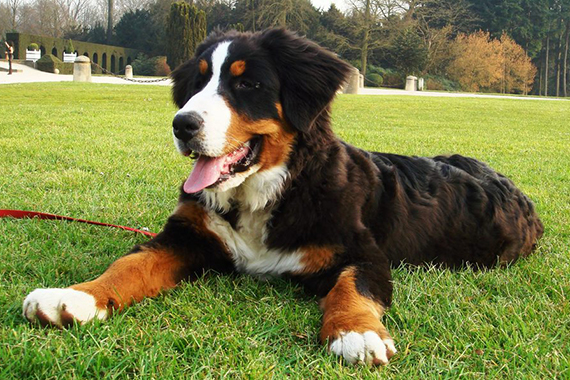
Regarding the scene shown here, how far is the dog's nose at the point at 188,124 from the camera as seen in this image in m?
2.93

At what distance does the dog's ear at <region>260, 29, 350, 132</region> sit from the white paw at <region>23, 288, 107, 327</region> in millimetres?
1633

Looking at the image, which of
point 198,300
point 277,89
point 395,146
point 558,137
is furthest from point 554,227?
point 558,137

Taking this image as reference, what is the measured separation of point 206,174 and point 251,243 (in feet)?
1.84

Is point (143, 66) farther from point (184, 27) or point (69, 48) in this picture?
point (184, 27)

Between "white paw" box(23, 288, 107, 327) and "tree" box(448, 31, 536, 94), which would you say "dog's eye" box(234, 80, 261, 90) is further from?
"tree" box(448, 31, 536, 94)

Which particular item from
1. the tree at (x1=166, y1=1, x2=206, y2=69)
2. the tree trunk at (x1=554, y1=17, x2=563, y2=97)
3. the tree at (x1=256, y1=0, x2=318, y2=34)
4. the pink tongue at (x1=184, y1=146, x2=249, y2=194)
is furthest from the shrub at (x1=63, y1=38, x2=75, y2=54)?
the tree trunk at (x1=554, y1=17, x2=563, y2=97)

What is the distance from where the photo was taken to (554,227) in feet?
16.0

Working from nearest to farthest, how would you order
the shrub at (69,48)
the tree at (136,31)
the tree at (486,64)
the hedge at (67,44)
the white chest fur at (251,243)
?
the white chest fur at (251,243)
the hedge at (67,44)
the shrub at (69,48)
the tree at (486,64)
the tree at (136,31)

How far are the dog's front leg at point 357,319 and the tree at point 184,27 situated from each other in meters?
41.7

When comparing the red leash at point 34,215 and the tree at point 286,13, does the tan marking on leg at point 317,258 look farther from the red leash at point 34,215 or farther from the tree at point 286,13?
the tree at point 286,13

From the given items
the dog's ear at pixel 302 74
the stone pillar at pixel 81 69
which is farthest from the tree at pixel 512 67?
the dog's ear at pixel 302 74

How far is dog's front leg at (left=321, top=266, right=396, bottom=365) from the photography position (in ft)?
7.55

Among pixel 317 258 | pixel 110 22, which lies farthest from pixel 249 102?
pixel 110 22

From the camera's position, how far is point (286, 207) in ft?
11.0
